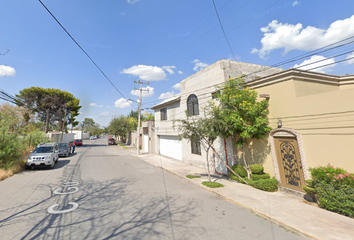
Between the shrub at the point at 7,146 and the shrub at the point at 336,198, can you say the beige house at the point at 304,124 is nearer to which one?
the shrub at the point at 336,198

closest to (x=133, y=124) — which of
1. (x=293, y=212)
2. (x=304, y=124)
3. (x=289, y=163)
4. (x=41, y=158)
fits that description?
(x=41, y=158)

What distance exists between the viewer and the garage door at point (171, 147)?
14.6 metres

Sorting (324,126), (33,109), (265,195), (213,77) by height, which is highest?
(33,109)

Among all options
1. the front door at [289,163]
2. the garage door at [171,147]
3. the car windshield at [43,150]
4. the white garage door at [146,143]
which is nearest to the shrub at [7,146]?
the car windshield at [43,150]

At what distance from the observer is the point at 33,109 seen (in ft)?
95.9

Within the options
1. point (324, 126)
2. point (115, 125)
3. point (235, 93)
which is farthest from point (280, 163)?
point (115, 125)

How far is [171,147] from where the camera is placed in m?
15.9

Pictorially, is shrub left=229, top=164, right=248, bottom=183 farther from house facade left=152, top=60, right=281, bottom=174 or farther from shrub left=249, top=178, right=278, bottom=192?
shrub left=249, top=178, right=278, bottom=192

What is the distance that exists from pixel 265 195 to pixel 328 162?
2460 mm

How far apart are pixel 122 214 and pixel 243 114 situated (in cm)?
637

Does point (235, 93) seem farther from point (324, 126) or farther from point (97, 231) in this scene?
point (97, 231)

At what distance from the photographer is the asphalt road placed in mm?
3559

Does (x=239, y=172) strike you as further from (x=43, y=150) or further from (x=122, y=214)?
(x=43, y=150)

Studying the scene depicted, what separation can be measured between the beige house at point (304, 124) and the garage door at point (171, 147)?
7.70 metres
